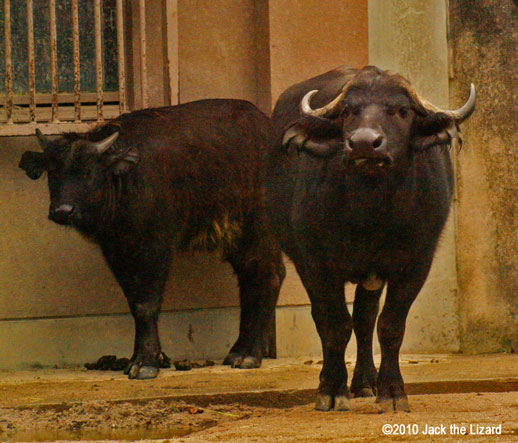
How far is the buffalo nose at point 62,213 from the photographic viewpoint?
7488mm

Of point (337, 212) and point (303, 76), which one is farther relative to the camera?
point (303, 76)

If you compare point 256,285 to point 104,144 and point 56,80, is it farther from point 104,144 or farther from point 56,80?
point 56,80

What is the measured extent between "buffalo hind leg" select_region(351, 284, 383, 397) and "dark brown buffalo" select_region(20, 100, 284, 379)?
175cm

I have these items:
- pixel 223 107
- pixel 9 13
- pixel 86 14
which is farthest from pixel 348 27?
pixel 9 13

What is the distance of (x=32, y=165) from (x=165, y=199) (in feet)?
3.13

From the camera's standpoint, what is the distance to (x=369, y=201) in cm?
541

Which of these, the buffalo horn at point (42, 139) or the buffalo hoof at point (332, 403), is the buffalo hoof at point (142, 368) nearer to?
the buffalo horn at point (42, 139)

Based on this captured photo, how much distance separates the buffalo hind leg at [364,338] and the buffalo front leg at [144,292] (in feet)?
5.90

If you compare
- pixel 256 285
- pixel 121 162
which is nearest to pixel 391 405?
pixel 256 285

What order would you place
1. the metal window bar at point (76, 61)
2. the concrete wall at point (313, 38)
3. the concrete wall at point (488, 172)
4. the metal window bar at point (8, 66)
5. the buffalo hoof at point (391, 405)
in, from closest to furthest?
1. the buffalo hoof at point (391, 405)
2. the metal window bar at point (8, 66)
3. the metal window bar at point (76, 61)
4. the concrete wall at point (488, 172)
5. the concrete wall at point (313, 38)

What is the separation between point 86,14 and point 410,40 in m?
2.44

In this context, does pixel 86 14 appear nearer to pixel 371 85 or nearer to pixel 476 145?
pixel 476 145

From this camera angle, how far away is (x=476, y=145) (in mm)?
8367

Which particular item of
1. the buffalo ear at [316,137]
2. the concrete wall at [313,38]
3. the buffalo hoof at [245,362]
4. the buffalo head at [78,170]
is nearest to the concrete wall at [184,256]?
the concrete wall at [313,38]
